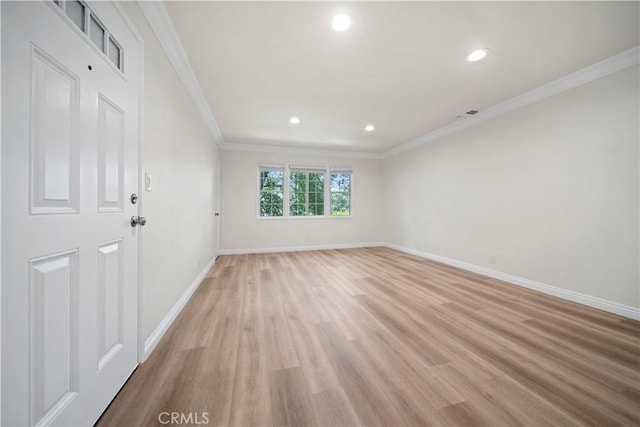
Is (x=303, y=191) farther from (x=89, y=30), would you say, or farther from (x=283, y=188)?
(x=89, y=30)

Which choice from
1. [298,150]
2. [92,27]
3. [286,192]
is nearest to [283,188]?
[286,192]

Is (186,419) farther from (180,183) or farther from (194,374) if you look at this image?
(180,183)

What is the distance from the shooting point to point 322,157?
5.84 meters

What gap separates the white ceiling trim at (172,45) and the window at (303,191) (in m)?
Result: 2.54

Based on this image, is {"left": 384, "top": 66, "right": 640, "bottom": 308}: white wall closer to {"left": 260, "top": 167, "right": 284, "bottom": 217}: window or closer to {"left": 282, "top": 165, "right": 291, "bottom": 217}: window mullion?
{"left": 282, "top": 165, "right": 291, "bottom": 217}: window mullion

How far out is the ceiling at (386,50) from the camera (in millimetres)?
1728

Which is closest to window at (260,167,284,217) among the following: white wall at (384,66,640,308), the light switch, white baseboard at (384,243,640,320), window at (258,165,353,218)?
window at (258,165,353,218)

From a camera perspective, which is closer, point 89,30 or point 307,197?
point 89,30

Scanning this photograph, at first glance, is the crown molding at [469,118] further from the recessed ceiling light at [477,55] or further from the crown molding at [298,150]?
the recessed ceiling light at [477,55]

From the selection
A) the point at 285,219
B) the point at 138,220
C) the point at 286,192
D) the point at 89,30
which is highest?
the point at 89,30

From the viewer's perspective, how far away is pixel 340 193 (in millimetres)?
6133

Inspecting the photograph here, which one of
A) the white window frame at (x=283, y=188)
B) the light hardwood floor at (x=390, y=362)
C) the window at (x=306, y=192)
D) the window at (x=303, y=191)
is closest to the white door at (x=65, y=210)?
the light hardwood floor at (x=390, y=362)

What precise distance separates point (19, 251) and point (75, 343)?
18.9 inches

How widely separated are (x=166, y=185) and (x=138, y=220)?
2.00ft
